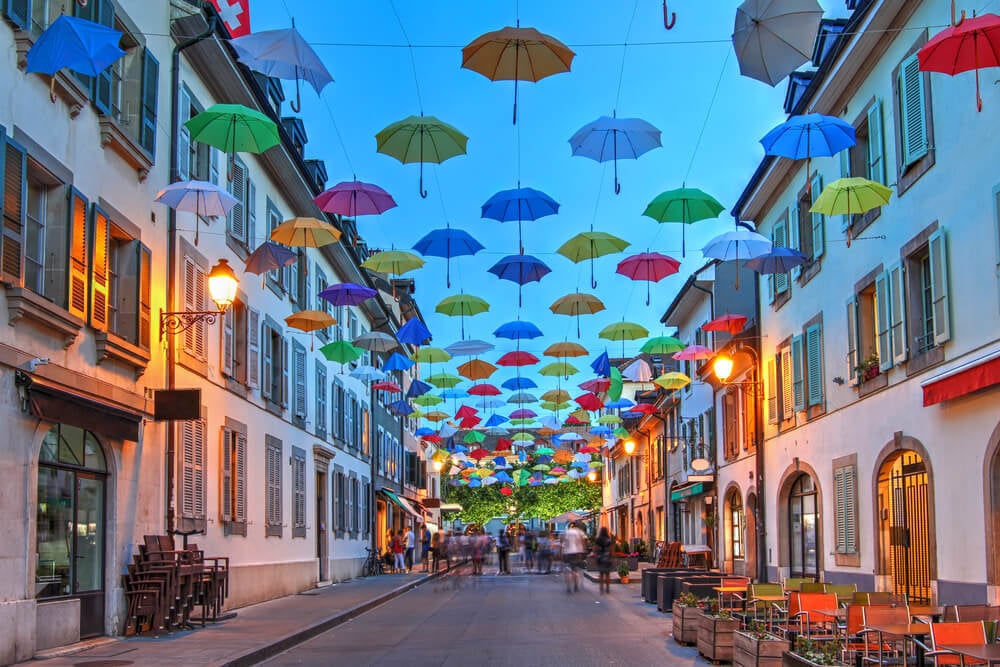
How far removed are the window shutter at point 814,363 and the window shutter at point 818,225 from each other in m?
1.70

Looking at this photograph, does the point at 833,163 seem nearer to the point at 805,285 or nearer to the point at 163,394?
the point at 805,285

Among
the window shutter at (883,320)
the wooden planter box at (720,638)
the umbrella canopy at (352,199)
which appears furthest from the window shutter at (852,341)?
the umbrella canopy at (352,199)

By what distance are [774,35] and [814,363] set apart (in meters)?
13.6

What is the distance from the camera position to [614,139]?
17.6m

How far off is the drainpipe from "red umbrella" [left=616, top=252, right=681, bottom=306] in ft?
29.8

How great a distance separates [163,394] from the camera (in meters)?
17.2

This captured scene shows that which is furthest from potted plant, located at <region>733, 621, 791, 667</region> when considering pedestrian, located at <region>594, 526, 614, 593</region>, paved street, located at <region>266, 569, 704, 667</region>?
pedestrian, located at <region>594, 526, 614, 593</region>

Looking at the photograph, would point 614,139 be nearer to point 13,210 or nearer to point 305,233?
point 305,233

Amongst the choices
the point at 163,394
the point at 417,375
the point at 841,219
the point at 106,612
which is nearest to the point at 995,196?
the point at 841,219

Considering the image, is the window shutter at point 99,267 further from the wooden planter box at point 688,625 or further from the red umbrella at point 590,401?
the red umbrella at point 590,401

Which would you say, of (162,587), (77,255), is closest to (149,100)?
(77,255)

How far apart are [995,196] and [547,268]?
389 inches

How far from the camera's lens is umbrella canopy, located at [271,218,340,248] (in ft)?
64.3

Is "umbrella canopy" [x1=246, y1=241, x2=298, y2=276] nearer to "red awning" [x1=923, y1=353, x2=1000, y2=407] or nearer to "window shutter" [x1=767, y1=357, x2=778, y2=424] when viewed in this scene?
"red awning" [x1=923, y1=353, x2=1000, y2=407]
